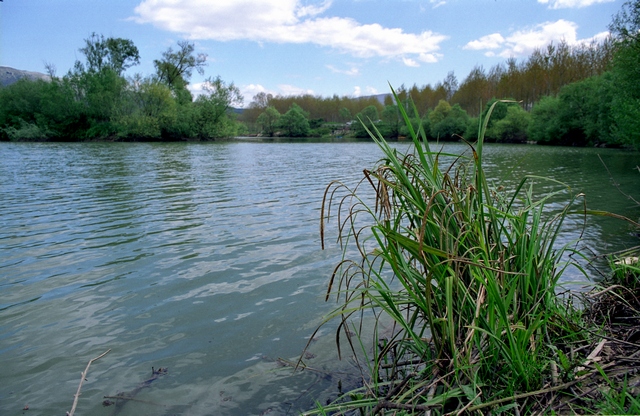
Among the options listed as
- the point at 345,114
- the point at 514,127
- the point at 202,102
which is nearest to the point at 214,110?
the point at 202,102

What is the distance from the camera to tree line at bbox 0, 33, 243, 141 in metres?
58.9

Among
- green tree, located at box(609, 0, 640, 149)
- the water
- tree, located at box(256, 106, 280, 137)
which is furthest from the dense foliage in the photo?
tree, located at box(256, 106, 280, 137)

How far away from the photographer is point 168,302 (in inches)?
206

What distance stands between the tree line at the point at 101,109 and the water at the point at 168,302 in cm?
5195

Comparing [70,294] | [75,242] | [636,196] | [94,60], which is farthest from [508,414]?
[94,60]

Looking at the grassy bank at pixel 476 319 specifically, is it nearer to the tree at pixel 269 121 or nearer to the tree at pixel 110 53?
the tree at pixel 110 53

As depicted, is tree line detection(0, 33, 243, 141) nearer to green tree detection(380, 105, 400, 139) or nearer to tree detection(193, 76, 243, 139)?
tree detection(193, 76, 243, 139)

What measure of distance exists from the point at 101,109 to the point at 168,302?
66.1 meters

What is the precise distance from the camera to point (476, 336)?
7.52 feet

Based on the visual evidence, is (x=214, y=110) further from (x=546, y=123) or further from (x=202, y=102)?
(x=546, y=123)

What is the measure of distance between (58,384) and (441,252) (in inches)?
136

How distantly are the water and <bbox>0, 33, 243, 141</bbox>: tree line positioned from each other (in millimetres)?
51951

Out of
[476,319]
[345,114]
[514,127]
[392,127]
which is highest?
[345,114]

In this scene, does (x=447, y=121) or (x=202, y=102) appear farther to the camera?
(x=447, y=121)
